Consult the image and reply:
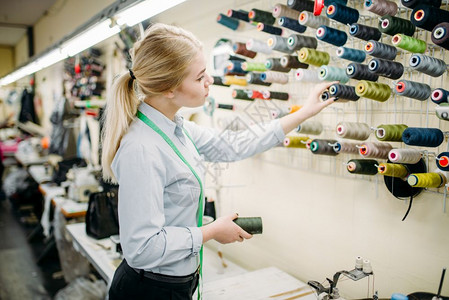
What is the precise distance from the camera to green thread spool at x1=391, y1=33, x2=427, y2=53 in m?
1.10

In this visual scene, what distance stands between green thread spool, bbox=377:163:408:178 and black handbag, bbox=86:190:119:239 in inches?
67.7

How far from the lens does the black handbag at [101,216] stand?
232 cm

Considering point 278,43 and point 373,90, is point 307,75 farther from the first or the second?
point 373,90

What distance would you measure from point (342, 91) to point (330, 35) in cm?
21

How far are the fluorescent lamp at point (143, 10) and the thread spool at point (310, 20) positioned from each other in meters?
0.50

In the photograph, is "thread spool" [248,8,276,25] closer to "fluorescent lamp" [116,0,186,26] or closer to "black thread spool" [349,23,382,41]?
"fluorescent lamp" [116,0,186,26]

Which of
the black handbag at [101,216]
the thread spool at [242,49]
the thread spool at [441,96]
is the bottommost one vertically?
the black handbag at [101,216]

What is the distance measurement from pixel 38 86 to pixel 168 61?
7.43 metres

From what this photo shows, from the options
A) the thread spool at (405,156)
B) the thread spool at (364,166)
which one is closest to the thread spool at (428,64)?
the thread spool at (405,156)

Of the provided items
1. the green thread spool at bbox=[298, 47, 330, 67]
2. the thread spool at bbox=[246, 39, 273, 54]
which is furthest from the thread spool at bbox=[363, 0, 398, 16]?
the thread spool at bbox=[246, 39, 273, 54]

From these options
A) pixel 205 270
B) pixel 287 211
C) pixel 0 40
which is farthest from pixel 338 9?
pixel 0 40

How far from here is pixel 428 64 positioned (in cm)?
109

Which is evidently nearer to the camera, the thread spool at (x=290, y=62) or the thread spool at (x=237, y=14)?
the thread spool at (x=290, y=62)

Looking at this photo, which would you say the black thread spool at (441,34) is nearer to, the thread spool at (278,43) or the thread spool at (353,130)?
the thread spool at (353,130)
